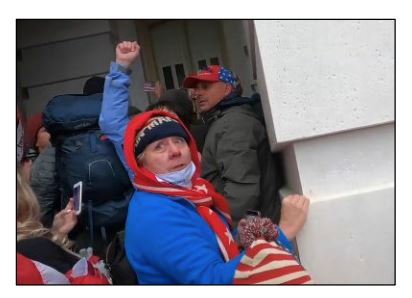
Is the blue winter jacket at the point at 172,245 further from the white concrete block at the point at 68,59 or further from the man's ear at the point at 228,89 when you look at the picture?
the white concrete block at the point at 68,59

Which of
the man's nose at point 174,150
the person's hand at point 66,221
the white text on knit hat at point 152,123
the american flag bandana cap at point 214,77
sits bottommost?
the person's hand at point 66,221

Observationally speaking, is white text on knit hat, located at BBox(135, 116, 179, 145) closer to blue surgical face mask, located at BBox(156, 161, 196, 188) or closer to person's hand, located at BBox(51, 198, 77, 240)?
blue surgical face mask, located at BBox(156, 161, 196, 188)

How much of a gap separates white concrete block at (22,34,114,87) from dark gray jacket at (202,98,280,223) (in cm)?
262

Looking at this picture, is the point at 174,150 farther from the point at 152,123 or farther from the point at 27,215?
the point at 27,215

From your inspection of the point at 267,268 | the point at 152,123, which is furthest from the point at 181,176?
the point at 267,268

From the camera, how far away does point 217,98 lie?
2.85 meters

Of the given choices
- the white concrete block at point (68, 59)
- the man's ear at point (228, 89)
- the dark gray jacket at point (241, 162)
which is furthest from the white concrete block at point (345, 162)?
the white concrete block at point (68, 59)

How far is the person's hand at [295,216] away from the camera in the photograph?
2131 millimetres

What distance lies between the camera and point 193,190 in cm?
193

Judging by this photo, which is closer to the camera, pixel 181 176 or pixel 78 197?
pixel 181 176

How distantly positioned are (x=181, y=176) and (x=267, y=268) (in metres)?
0.50

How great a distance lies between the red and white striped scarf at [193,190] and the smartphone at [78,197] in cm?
44

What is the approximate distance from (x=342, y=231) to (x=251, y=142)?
24.7 inches
